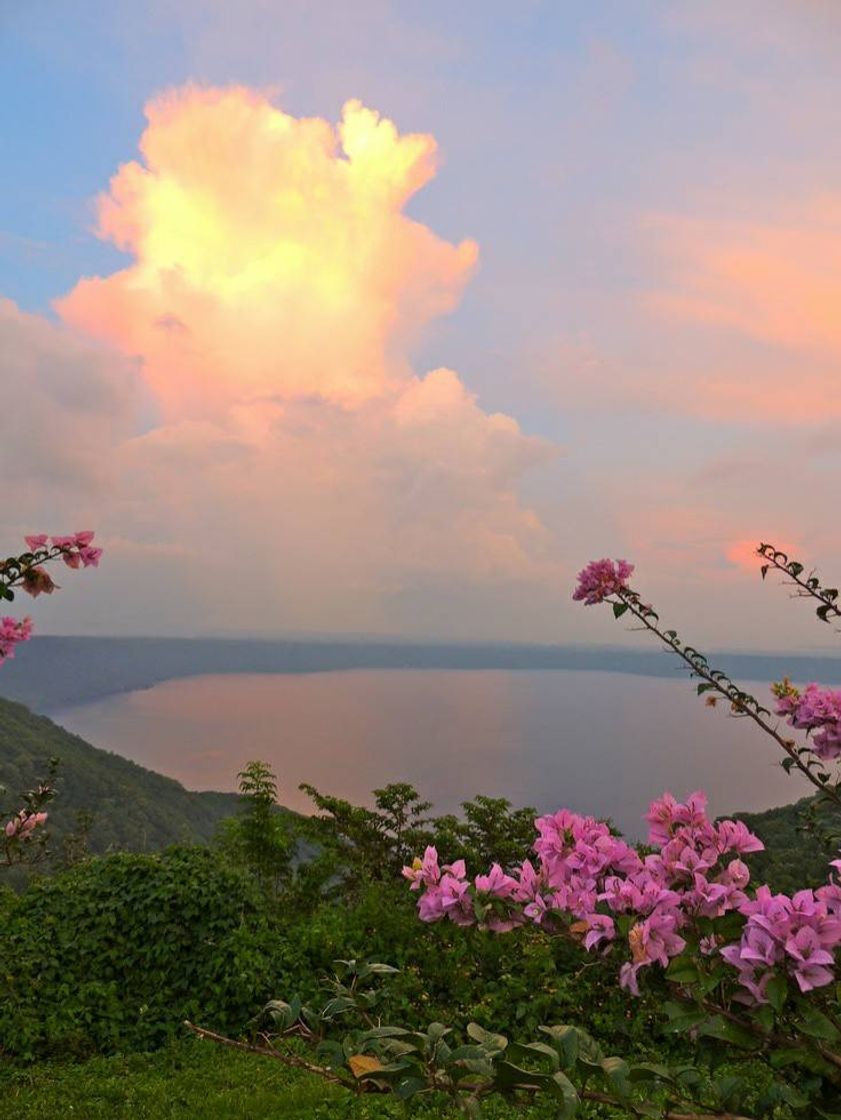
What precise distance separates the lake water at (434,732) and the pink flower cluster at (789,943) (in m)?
0.43

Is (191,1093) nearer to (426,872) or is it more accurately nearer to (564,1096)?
(426,872)

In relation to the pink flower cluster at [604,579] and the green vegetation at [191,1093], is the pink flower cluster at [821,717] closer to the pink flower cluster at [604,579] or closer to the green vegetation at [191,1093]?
the pink flower cluster at [604,579]

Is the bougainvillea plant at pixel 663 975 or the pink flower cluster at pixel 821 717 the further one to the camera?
the pink flower cluster at pixel 821 717

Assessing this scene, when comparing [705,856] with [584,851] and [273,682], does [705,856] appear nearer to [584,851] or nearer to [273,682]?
[584,851]

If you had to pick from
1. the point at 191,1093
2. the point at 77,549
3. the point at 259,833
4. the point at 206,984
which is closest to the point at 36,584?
the point at 77,549

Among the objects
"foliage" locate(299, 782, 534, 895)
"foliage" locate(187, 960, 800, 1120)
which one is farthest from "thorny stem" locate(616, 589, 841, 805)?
"foliage" locate(299, 782, 534, 895)

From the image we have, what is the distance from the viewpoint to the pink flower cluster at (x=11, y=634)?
12.1ft

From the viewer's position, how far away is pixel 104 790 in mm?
50531

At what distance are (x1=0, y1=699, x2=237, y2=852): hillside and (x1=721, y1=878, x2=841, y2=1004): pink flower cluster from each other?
132 ft

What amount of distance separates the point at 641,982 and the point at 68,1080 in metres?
5.26

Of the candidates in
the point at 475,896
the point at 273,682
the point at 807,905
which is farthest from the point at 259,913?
the point at 273,682

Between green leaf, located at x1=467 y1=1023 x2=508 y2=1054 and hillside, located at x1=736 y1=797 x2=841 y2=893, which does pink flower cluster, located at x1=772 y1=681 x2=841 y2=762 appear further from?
hillside, located at x1=736 y1=797 x2=841 y2=893

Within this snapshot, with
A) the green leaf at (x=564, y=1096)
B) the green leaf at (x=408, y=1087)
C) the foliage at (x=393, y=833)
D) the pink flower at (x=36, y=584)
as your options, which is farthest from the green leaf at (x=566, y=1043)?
the foliage at (x=393, y=833)

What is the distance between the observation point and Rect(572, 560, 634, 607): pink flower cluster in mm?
4020
